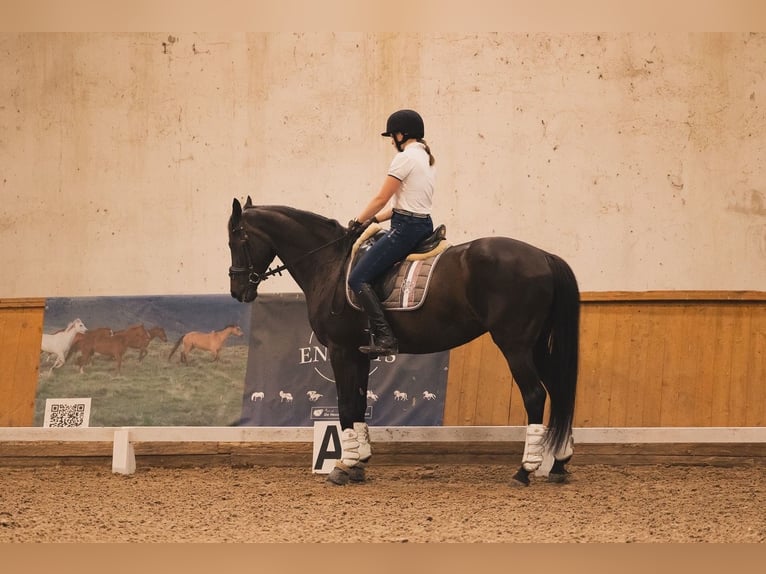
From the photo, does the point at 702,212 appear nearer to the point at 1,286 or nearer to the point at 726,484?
the point at 726,484

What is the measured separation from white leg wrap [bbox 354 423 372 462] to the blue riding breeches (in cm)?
84

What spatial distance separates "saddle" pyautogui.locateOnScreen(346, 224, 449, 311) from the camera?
16.9 ft

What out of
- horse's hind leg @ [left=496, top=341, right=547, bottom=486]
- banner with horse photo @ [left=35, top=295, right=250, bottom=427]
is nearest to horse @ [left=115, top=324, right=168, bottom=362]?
banner with horse photo @ [left=35, top=295, right=250, bottom=427]

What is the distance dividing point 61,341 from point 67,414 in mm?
588

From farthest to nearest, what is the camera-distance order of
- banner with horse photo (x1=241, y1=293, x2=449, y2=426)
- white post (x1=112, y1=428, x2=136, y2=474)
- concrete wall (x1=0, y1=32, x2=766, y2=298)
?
concrete wall (x1=0, y1=32, x2=766, y2=298)
banner with horse photo (x1=241, y1=293, x2=449, y2=426)
white post (x1=112, y1=428, x2=136, y2=474)

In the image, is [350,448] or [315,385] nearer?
[350,448]

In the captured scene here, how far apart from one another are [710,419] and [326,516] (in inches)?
122

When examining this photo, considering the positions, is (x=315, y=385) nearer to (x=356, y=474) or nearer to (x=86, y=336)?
(x=356, y=474)

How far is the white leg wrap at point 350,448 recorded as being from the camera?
534 centimetres

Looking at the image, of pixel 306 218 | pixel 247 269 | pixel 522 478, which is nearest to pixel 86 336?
pixel 247 269

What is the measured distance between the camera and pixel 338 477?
5.26 metres

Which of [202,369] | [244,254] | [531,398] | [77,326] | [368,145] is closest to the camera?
[531,398]

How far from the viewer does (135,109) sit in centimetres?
735

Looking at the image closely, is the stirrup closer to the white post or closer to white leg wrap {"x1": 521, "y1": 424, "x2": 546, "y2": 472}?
white leg wrap {"x1": 521, "y1": 424, "x2": 546, "y2": 472}
